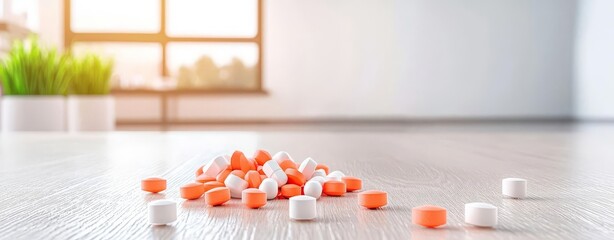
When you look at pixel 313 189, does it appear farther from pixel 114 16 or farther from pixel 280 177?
pixel 114 16

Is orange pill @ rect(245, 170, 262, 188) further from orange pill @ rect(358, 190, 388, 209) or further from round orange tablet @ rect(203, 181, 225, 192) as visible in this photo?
orange pill @ rect(358, 190, 388, 209)

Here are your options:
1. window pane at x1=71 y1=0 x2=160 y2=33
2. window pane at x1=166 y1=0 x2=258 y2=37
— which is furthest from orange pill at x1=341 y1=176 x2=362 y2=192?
window pane at x1=71 y1=0 x2=160 y2=33

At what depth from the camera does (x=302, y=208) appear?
23.7 inches

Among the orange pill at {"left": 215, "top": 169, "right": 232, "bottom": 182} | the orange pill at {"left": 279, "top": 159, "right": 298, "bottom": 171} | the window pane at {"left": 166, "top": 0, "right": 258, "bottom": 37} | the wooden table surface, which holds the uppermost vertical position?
the window pane at {"left": 166, "top": 0, "right": 258, "bottom": 37}

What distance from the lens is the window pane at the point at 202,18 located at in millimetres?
7031

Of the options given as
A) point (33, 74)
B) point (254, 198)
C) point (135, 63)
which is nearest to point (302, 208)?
point (254, 198)

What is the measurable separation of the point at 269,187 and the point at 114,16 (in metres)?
6.68

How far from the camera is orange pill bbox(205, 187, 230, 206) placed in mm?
688

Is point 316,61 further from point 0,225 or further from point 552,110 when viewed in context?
point 0,225

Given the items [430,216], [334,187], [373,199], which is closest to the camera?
[430,216]

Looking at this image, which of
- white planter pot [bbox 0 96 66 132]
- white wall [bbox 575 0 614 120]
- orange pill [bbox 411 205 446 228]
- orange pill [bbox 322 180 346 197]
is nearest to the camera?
orange pill [bbox 411 205 446 228]

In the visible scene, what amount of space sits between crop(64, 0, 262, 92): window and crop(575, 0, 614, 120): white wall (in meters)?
3.56

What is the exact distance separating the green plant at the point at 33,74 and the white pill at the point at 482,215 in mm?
2850

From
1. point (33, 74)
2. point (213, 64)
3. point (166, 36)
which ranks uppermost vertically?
point (166, 36)
